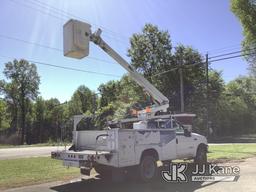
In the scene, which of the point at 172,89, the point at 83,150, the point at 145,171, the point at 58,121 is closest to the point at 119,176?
the point at 145,171

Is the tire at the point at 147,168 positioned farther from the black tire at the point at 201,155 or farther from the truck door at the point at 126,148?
the black tire at the point at 201,155

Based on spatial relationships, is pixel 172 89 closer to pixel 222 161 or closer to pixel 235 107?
pixel 235 107

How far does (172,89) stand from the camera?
45906 mm

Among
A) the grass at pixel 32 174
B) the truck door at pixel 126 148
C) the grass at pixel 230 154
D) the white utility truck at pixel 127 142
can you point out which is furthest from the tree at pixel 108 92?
the truck door at pixel 126 148

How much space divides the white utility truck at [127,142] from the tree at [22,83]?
2129 inches

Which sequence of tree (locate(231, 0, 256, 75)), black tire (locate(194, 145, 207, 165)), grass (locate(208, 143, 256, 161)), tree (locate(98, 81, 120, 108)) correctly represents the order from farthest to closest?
1. tree (locate(98, 81, 120, 108))
2. tree (locate(231, 0, 256, 75))
3. grass (locate(208, 143, 256, 161))
4. black tire (locate(194, 145, 207, 165))

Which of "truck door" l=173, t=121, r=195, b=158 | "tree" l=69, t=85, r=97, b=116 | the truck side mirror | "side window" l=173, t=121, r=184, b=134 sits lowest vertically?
"truck door" l=173, t=121, r=195, b=158

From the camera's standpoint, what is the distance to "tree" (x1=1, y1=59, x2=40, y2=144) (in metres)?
64.4

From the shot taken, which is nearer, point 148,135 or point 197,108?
point 148,135

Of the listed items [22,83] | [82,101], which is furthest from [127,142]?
[82,101]

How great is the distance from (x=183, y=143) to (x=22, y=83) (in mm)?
56423

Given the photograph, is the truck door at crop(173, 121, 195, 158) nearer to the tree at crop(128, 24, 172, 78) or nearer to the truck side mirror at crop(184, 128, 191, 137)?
the truck side mirror at crop(184, 128, 191, 137)

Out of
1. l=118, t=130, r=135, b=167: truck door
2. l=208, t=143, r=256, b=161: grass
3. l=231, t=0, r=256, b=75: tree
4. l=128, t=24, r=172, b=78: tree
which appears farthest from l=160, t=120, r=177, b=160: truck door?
l=128, t=24, r=172, b=78: tree

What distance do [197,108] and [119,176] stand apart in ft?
124
